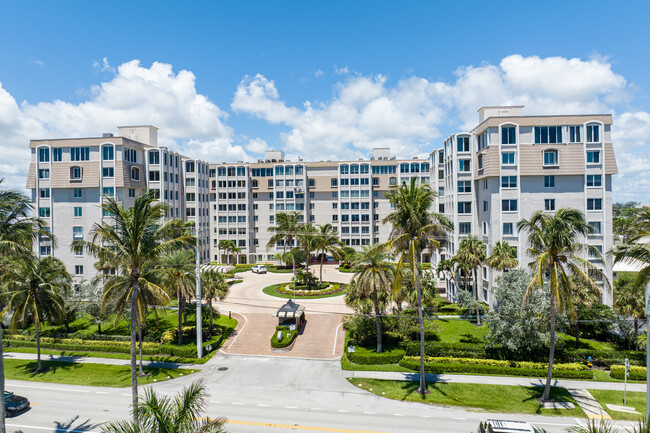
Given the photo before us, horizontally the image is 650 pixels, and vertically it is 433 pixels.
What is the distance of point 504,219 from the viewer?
45469 millimetres

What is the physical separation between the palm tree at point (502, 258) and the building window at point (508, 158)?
9.94 meters

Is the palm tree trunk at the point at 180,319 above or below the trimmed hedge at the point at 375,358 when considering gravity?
above

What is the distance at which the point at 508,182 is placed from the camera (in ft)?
150

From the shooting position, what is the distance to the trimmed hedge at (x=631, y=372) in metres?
30.5

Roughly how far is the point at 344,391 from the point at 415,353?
8670 mm

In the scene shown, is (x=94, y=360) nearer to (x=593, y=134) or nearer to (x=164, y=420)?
(x=164, y=420)

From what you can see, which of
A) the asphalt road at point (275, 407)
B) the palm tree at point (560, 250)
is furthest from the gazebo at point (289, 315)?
the palm tree at point (560, 250)

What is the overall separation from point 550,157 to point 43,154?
69328mm

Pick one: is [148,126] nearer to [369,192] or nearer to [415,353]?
[369,192]

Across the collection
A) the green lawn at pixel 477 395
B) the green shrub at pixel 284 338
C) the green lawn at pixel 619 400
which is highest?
the green shrub at pixel 284 338

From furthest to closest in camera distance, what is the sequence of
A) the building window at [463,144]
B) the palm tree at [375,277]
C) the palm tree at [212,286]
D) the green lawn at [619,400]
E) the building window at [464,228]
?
the building window at [464,228]
the building window at [463,144]
the palm tree at [212,286]
the palm tree at [375,277]
the green lawn at [619,400]

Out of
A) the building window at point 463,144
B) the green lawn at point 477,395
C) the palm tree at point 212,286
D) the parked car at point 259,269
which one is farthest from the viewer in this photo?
the parked car at point 259,269

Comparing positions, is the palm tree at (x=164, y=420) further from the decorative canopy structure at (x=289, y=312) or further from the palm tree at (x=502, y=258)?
the palm tree at (x=502, y=258)

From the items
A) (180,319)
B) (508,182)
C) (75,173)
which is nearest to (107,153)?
(75,173)
